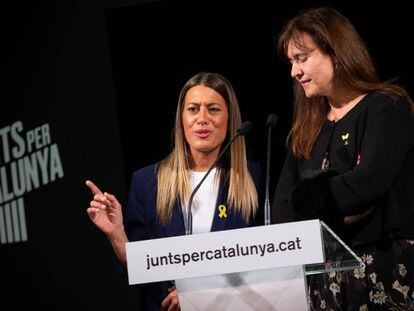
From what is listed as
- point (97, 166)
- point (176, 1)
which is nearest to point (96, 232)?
point (97, 166)

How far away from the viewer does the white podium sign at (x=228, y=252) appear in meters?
1.85

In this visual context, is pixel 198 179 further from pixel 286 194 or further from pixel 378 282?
pixel 378 282

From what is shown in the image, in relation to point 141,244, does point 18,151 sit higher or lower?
higher

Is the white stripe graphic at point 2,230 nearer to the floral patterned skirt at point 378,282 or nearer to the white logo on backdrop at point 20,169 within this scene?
the white logo on backdrop at point 20,169

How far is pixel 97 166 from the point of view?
4.13 m

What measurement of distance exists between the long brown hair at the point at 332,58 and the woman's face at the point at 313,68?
2 centimetres

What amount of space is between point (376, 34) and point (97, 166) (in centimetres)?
181

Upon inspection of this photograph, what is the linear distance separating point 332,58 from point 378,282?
2.90ft

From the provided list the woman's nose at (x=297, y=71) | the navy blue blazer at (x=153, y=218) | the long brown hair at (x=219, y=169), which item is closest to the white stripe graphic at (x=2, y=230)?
the navy blue blazer at (x=153, y=218)

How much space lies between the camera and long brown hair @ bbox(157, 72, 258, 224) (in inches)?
128

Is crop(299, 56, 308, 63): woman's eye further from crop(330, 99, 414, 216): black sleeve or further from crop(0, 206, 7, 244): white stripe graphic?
crop(0, 206, 7, 244): white stripe graphic

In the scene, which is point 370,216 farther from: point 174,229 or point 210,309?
point 174,229

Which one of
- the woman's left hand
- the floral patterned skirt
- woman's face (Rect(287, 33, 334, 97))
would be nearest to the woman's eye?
woman's face (Rect(287, 33, 334, 97))

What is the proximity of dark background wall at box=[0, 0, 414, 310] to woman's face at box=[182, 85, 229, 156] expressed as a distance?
214 mm
